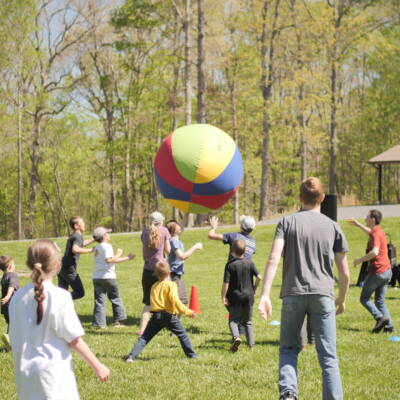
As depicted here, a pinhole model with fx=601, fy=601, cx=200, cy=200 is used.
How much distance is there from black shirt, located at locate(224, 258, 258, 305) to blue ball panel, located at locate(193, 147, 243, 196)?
56.2 inches

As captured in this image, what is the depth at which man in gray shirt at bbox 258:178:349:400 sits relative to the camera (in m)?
5.05

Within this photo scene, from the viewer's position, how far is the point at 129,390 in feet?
20.6

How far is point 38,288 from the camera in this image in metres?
3.56

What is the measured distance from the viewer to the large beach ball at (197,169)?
9117 millimetres

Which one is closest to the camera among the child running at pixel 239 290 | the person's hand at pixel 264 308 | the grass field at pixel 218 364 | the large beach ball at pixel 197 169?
the person's hand at pixel 264 308

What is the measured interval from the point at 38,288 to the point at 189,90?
25.5m

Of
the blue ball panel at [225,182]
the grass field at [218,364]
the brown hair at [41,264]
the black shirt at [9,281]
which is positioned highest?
the blue ball panel at [225,182]

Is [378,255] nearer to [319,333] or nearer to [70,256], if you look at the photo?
[319,333]

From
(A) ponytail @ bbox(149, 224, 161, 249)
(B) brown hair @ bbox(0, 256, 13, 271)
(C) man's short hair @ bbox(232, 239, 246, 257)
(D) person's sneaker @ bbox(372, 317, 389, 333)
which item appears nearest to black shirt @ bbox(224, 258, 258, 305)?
(C) man's short hair @ bbox(232, 239, 246, 257)

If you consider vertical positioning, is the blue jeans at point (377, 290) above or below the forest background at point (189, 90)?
below

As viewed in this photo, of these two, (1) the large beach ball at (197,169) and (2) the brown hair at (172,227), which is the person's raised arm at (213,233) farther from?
(2) the brown hair at (172,227)

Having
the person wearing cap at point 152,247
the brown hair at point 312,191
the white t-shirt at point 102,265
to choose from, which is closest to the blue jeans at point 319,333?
the brown hair at point 312,191

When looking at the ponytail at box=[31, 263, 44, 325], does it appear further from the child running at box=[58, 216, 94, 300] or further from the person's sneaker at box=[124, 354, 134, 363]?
the child running at box=[58, 216, 94, 300]

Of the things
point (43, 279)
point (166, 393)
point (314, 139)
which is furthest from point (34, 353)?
point (314, 139)
